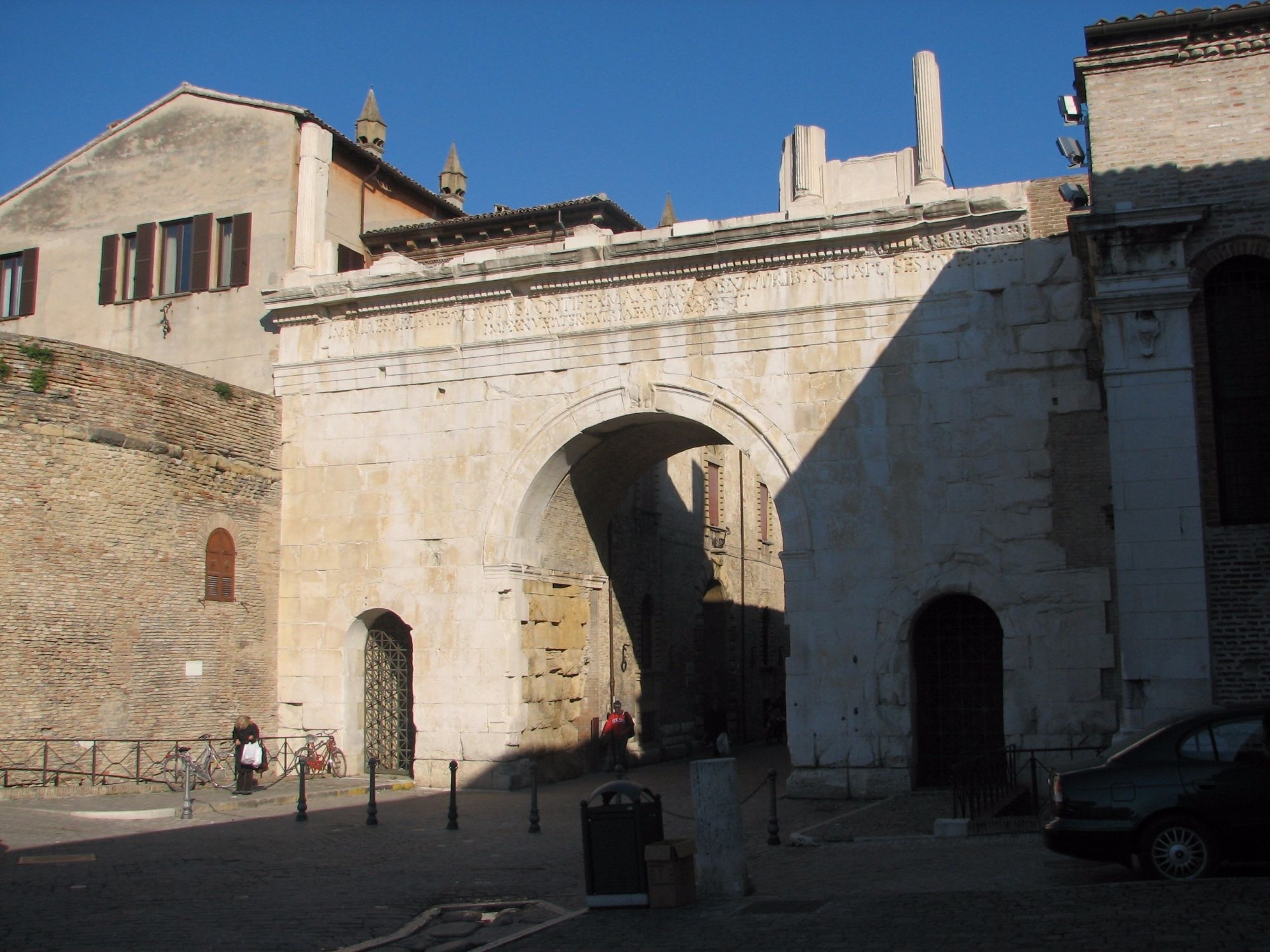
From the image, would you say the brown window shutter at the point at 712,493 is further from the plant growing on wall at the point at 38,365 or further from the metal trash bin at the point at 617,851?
the metal trash bin at the point at 617,851

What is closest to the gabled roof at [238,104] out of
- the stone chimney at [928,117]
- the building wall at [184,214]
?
the building wall at [184,214]

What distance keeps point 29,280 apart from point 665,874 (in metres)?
21.5

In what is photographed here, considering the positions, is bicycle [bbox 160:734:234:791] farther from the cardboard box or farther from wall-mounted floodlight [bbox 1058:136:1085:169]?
wall-mounted floodlight [bbox 1058:136:1085:169]

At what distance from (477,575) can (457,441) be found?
214 cm

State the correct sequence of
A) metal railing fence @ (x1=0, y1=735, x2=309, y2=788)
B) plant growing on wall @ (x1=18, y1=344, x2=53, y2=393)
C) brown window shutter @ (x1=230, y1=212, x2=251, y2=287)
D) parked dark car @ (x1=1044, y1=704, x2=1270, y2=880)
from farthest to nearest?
brown window shutter @ (x1=230, y1=212, x2=251, y2=287) < plant growing on wall @ (x1=18, y1=344, x2=53, y2=393) < metal railing fence @ (x1=0, y1=735, x2=309, y2=788) < parked dark car @ (x1=1044, y1=704, x2=1270, y2=880)

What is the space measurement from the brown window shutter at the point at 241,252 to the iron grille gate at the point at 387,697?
7322 millimetres

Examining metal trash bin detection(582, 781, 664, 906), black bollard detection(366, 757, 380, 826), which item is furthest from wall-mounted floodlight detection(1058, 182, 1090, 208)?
black bollard detection(366, 757, 380, 826)

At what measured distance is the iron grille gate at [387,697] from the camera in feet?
66.9

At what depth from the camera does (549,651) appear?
67.1 feet

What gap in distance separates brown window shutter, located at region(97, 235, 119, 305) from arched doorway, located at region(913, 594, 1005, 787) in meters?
16.7

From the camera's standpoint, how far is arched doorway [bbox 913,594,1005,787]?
56.0ft

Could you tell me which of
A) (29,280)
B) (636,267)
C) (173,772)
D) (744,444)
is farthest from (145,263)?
(744,444)

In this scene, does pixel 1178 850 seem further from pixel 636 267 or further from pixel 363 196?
pixel 363 196

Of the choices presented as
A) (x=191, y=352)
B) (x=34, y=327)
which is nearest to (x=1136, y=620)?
(x=191, y=352)
